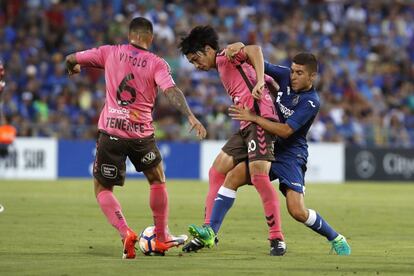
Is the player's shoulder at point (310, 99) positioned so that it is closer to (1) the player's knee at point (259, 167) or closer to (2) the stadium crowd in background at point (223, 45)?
(1) the player's knee at point (259, 167)

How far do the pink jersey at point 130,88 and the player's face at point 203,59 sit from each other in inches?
22.6

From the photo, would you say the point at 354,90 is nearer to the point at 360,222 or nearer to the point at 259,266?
the point at 360,222

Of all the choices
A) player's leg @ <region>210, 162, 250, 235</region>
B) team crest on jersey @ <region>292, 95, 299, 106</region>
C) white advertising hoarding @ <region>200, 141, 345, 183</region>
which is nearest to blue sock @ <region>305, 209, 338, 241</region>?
player's leg @ <region>210, 162, 250, 235</region>

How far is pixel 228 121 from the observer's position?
27.5m

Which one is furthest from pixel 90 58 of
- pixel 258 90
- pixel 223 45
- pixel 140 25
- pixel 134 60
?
pixel 223 45

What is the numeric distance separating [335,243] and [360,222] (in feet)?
15.2

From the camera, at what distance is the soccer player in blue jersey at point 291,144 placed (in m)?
10.2

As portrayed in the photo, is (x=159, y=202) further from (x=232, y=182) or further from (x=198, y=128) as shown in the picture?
(x=198, y=128)

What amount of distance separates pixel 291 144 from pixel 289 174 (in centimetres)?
36

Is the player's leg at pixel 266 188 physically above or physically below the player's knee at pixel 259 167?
below

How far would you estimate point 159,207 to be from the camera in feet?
33.4

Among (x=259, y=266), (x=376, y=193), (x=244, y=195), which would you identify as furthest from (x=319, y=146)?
(x=259, y=266)

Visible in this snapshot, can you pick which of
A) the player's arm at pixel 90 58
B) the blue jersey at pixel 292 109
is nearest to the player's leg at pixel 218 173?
the blue jersey at pixel 292 109

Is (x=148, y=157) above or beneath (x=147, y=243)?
above
